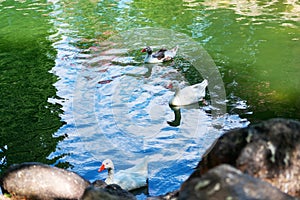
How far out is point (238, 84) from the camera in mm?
15031

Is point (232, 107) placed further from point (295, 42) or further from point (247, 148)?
point (247, 148)

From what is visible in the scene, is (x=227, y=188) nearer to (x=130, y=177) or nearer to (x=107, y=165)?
(x=130, y=177)

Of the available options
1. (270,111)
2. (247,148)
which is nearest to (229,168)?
(247,148)

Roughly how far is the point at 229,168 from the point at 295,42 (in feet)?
52.4

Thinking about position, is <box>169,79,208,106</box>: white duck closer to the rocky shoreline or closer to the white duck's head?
the white duck's head

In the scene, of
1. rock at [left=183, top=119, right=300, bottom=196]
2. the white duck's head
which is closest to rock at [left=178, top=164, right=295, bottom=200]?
rock at [left=183, top=119, right=300, bottom=196]

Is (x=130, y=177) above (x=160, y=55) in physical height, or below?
above

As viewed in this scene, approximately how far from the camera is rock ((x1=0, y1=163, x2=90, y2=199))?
26.4 feet

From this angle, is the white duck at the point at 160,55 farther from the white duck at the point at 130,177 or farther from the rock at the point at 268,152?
the rock at the point at 268,152

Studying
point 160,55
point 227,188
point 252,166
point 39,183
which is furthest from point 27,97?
point 227,188

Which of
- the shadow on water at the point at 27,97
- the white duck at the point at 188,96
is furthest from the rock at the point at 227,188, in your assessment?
the white duck at the point at 188,96

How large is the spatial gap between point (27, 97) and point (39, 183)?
7334 mm

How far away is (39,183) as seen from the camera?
26.4 ft

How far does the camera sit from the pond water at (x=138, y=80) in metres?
11.5
